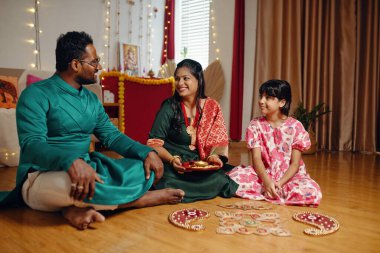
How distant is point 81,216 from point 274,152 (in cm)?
126

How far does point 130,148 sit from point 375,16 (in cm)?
369

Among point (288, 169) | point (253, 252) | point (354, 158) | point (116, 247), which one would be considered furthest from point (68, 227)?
point (354, 158)

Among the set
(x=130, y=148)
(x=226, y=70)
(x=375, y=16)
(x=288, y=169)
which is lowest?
(x=288, y=169)

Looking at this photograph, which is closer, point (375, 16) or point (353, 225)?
point (353, 225)

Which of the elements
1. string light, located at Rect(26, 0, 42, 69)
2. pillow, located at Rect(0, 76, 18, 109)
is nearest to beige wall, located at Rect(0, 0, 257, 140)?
string light, located at Rect(26, 0, 42, 69)

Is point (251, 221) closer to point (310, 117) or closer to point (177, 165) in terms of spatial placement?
point (177, 165)

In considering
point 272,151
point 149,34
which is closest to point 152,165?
point 272,151

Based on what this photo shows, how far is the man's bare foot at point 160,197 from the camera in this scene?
1.91 metres

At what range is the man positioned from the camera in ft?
4.97

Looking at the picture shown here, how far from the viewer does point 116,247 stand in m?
1.39

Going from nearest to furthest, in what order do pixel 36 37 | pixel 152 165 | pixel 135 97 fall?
pixel 152 165 < pixel 135 97 < pixel 36 37

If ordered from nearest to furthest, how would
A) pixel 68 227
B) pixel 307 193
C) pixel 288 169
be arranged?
pixel 68 227 < pixel 307 193 < pixel 288 169

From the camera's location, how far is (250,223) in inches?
65.6

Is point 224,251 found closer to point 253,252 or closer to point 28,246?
point 253,252
